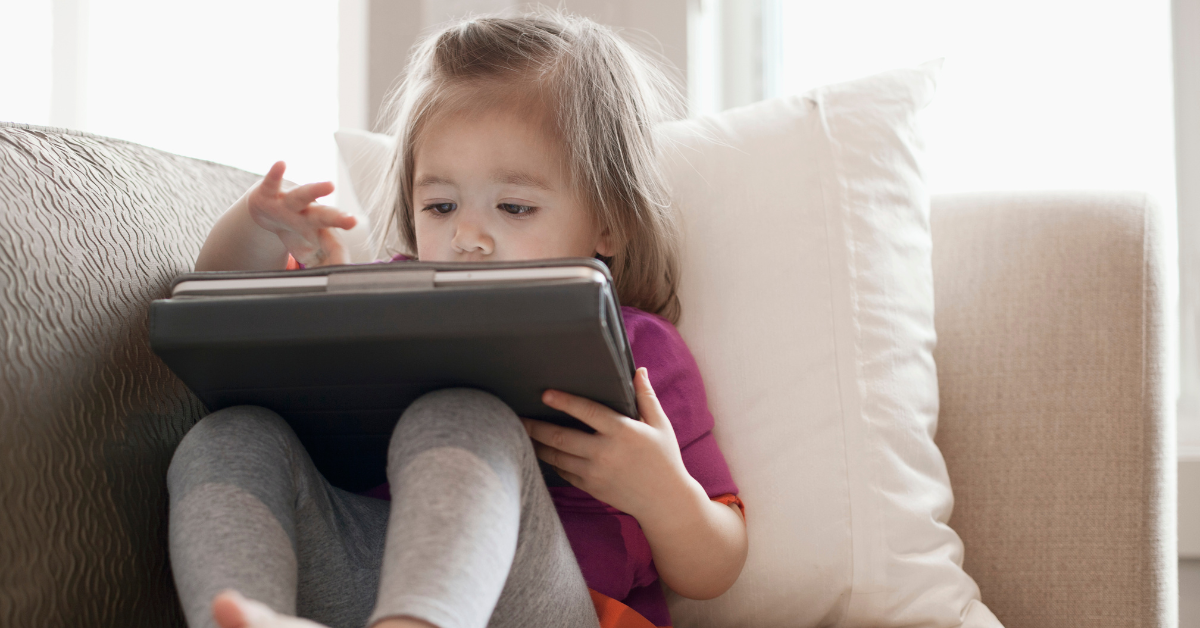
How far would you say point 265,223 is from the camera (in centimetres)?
74

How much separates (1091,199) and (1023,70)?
1.98ft

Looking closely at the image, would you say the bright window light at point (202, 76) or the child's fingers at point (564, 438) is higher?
the bright window light at point (202, 76)

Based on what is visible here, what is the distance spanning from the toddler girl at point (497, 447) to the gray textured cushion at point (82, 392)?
56mm

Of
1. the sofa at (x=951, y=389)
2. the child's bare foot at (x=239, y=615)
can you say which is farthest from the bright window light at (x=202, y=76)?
the child's bare foot at (x=239, y=615)

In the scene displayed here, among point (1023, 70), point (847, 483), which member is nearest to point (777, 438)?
point (847, 483)

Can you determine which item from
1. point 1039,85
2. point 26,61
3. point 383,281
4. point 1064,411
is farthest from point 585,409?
point 26,61

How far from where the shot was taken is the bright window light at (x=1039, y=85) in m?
1.26

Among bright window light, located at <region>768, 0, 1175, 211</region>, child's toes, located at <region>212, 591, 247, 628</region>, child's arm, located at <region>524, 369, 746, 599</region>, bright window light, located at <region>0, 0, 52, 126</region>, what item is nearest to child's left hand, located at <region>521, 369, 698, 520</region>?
child's arm, located at <region>524, 369, 746, 599</region>

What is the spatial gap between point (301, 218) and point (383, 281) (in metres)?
0.31

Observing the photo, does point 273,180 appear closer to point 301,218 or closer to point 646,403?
point 301,218

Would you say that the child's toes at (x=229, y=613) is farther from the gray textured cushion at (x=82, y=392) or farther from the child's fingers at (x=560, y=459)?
the child's fingers at (x=560, y=459)

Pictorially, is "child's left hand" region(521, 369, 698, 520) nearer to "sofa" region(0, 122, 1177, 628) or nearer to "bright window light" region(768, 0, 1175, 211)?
"sofa" region(0, 122, 1177, 628)

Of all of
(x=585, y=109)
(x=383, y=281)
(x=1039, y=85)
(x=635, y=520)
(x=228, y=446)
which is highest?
(x=1039, y=85)

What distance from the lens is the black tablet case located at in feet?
1.53
